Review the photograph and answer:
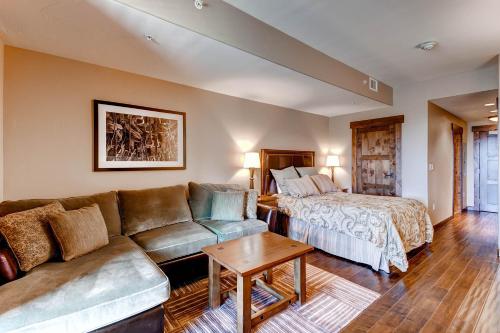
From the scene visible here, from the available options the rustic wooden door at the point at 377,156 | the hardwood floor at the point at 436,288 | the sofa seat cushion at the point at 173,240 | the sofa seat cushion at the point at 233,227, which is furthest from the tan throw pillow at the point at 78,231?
the rustic wooden door at the point at 377,156

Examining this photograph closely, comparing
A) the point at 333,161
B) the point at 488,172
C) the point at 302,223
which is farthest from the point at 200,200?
the point at 488,172

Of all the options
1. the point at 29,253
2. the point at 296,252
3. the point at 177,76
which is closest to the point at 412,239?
the point at 296,252

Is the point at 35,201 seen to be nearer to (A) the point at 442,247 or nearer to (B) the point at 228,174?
(B) the point at 228,174

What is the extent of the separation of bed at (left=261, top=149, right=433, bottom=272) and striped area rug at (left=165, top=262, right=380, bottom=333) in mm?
544

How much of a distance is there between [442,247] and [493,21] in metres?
2.80

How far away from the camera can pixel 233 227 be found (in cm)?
272

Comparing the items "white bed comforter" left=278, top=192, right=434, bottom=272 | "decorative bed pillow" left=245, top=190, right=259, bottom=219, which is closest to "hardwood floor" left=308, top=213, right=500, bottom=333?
"white bed comforter" left=278, top=192, right=434, bottom=272

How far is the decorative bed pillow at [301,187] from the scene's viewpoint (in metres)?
3.80

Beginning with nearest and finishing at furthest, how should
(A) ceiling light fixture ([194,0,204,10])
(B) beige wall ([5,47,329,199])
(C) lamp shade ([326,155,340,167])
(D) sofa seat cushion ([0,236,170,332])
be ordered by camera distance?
1. (D) sofa seat cushion ([0,236,170,332])
2. (A) ceiling light fixture ([194,0,204,10])
3. (B) beige wall ([5,47,329,199])
4. (C) lamp shade ([326,155,340,167])

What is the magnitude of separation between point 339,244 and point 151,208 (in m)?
2.35

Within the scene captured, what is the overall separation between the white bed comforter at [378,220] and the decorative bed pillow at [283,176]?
40 centimetres

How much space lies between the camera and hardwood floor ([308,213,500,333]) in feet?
6.01

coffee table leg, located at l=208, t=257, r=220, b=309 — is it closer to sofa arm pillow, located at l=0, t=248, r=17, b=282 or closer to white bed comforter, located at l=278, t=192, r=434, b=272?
sofa arm pillow, located at l=0, t=248, r=17, b=282

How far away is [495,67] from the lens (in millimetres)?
3402
